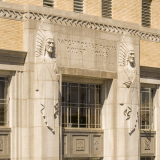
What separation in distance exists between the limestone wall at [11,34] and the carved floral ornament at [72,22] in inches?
10.3

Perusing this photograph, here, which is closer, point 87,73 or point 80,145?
point 87,73

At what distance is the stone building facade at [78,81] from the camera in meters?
22.6

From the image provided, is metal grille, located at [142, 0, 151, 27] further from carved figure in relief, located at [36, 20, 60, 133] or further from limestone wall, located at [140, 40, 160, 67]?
carved figure in relief, located at [36, 20, 60, 133]

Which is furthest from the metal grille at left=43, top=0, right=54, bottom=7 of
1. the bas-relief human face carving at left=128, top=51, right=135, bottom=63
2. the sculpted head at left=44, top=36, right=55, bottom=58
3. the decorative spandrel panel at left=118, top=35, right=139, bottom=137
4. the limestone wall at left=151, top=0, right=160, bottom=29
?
Answer: the limestone wall at left=151, top=0, right=160, bottom=29

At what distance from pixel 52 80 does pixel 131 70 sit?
15.8 feet

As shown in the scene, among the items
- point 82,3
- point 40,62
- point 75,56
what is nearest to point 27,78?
point 40,62

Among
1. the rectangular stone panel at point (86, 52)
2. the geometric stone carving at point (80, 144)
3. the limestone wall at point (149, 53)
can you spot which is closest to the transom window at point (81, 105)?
the geometric stone carving at point (80, 144)

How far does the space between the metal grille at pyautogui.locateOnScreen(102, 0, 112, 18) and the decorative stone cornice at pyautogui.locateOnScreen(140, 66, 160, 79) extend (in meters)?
3.32

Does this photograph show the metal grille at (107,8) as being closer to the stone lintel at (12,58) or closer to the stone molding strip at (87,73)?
the stone molding strip at (87,73)

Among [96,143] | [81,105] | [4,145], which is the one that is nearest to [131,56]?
[81,105]

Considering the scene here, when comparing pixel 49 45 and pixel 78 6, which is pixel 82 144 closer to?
pixel 49 45

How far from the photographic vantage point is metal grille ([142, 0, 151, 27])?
28688 mm

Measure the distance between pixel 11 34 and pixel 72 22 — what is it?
3222 millimetres

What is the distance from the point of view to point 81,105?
25.2 m
